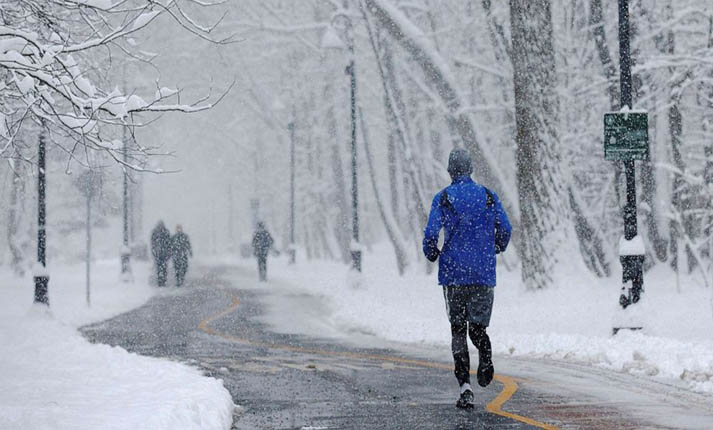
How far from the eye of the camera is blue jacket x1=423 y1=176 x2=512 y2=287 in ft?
27.6

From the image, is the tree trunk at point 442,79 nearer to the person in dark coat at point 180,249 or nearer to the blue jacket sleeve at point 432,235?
the person in dark coat at point 180,249

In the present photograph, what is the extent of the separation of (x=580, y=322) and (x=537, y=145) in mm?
4144

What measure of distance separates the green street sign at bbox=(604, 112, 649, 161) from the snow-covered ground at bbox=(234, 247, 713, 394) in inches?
79.9

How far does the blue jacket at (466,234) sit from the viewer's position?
841 centimetres

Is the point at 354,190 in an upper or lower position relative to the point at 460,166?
upper

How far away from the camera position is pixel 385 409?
849cm

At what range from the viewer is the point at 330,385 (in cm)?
1012

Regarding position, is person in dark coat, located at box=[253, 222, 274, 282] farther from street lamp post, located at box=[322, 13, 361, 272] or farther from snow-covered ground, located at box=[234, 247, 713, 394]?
snow-covered ground, located at box=[234, 247, 713, 394]

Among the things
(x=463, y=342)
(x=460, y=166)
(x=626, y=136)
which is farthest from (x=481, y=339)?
(x=626, y=136)

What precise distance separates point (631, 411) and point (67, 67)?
505 cm

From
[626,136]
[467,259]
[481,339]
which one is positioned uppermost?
[626,136]

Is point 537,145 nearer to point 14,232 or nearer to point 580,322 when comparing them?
point 580,322

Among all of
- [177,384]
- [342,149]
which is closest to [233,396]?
[177,384]

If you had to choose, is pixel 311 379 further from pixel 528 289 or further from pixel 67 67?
pixel 528 289
